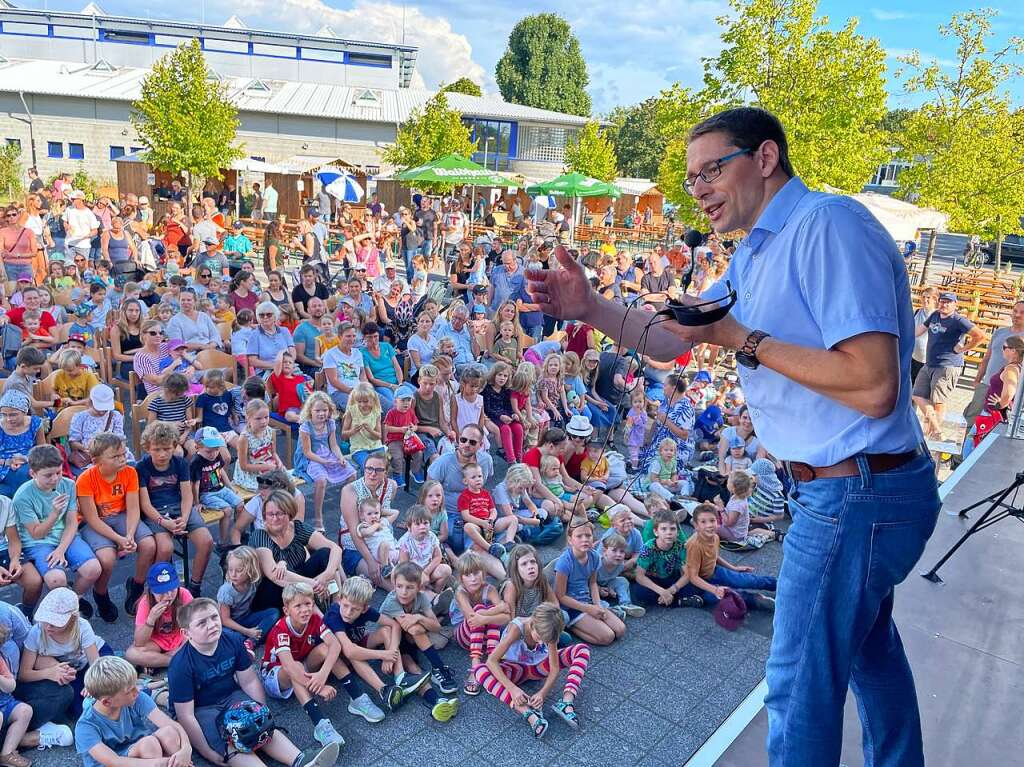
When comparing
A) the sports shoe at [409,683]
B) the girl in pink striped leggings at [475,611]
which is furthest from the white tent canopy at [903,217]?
the sports shoe at [409,683]

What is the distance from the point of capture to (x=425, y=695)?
14.3 feet

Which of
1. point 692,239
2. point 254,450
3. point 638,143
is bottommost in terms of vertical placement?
point 254,450

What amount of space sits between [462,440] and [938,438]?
20.1 feet

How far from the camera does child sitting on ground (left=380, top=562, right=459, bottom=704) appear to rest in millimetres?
4602

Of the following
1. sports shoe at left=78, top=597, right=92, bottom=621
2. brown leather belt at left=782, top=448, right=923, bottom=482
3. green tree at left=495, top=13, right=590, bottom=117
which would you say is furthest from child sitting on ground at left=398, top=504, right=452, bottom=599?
green tree at left=495, top=13, right=590, bottom=117

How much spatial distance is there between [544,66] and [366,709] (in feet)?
213

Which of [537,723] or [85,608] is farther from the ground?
[85,608]

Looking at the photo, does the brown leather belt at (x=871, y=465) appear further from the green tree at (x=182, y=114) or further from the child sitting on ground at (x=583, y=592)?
the green tree at (x=182, y=114)

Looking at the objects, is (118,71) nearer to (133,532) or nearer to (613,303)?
(133,532)

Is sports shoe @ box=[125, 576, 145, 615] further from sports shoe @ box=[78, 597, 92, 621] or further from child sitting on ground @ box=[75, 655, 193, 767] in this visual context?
child sitting on ground @ box=[75, 655, 193, 767]

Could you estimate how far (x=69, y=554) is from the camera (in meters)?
4.69

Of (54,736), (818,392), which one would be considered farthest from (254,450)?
(818,392)

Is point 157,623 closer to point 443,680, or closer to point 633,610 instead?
point 443,680

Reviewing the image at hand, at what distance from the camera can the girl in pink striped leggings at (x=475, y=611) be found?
4703 mm
